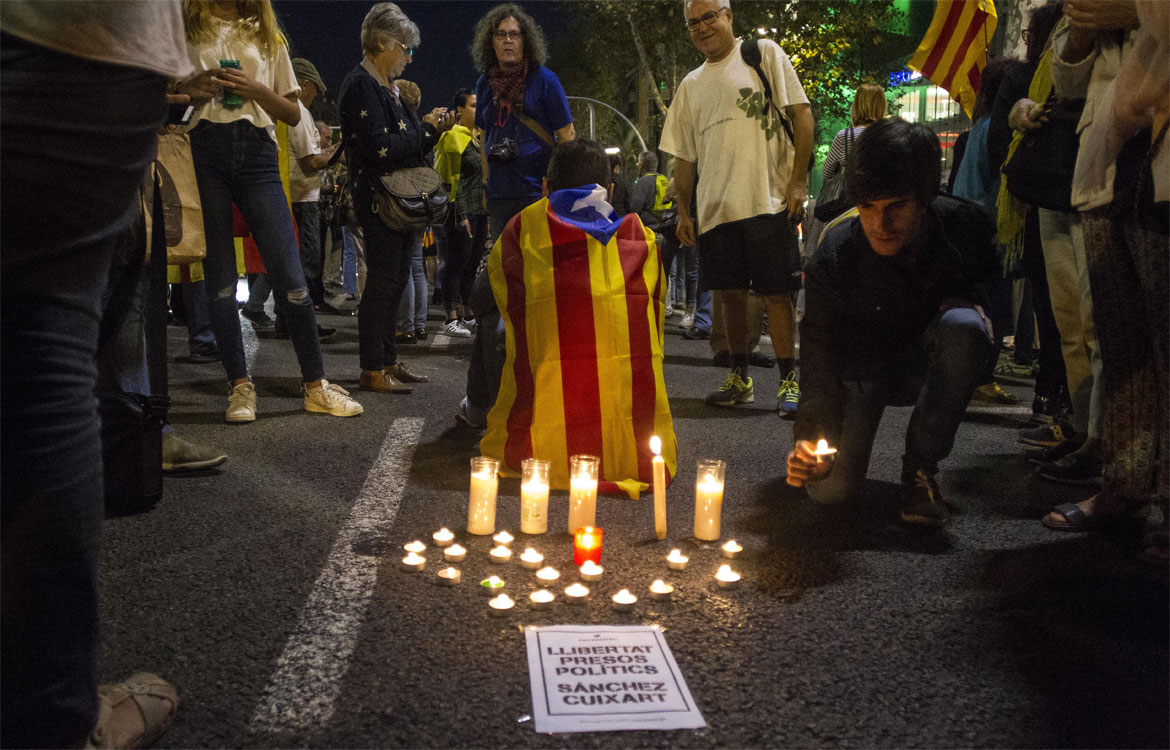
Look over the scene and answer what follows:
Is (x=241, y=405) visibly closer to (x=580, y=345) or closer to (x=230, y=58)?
(x=230, y=58)

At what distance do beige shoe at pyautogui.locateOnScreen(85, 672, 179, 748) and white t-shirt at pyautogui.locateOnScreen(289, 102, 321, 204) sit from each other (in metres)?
3.96

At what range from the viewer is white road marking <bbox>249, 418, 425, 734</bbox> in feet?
5.94

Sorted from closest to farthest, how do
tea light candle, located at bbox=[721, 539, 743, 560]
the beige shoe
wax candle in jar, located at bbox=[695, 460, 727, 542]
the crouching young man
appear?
the beige shoe < tea light candle, located at bbox=[721, 539, 743, 560] < wax candle in jar, located at bbox=[695, 460, 727, 542] < the crouching young man

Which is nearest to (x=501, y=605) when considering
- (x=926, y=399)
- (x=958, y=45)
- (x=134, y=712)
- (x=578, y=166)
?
(x=134, y=712)

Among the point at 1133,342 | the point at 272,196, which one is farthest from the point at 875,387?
the point at 272,196

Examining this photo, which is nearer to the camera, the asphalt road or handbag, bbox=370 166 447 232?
the asphalt road

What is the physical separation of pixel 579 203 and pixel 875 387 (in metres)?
1.34

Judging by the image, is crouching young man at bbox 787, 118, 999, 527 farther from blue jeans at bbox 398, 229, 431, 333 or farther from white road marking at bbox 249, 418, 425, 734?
blue jeans at bbox 398, 229, 431, 333

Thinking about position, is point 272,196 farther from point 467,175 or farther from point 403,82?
point 467,175

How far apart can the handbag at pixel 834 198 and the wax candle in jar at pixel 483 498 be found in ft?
9.71

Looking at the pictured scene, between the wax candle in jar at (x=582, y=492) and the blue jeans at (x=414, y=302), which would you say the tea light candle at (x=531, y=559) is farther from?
the blue jeans at (x=414, y=302)

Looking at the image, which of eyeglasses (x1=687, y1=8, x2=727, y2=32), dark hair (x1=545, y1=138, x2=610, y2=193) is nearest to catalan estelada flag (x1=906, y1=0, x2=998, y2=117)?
eyeglasses (x1=687, y1=8, x2=727, y2=32)

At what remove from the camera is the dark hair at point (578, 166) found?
3727 millimetres

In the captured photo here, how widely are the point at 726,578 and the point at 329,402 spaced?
9.37 feet
